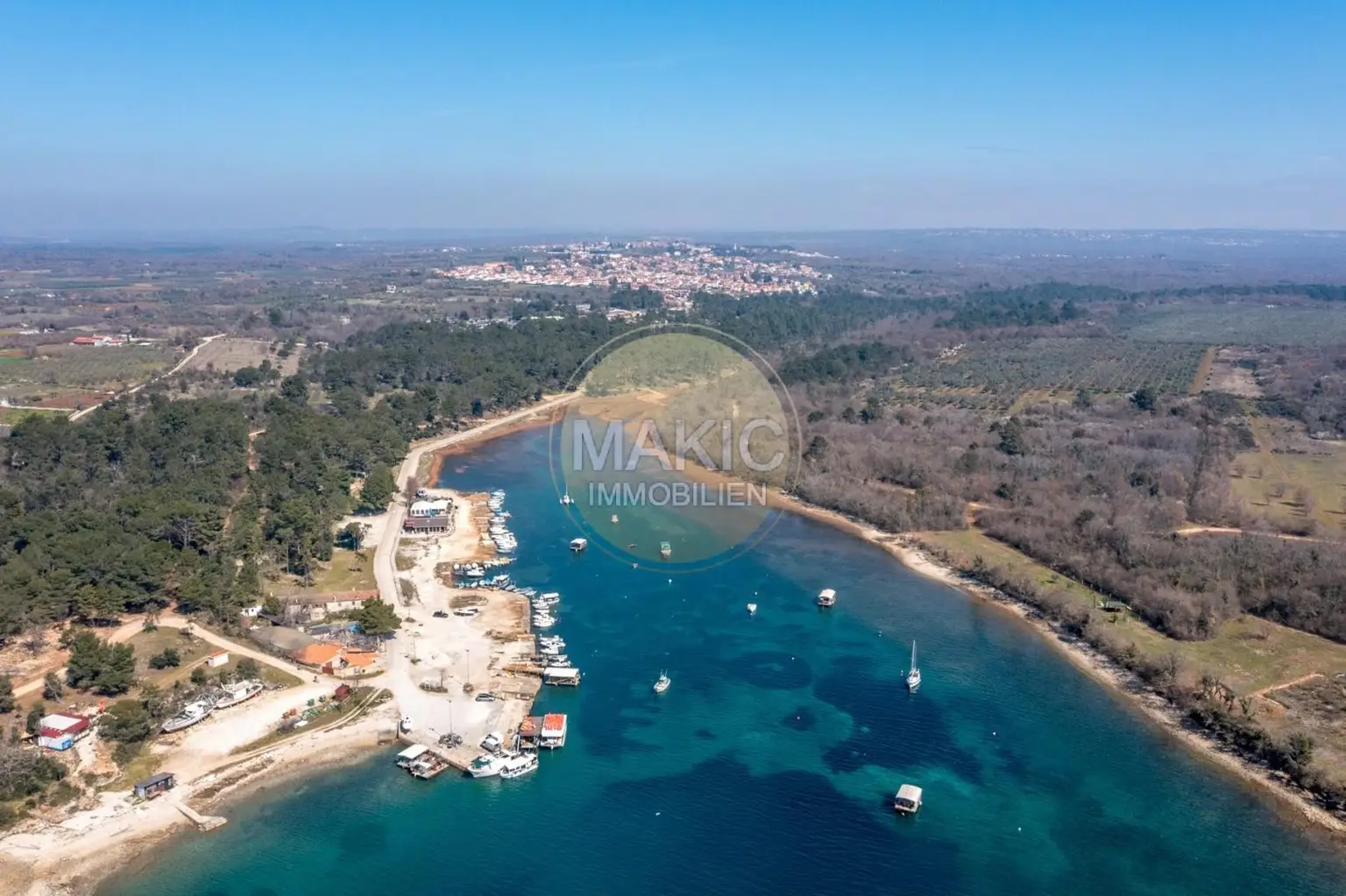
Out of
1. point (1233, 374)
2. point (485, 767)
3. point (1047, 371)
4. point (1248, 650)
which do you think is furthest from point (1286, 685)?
point (1233, 374)

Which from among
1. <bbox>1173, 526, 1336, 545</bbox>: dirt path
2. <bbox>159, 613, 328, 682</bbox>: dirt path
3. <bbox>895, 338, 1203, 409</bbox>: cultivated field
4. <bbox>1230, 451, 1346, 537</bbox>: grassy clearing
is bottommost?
<bbox>159, 613, 328, 682</bbox>: dirt path

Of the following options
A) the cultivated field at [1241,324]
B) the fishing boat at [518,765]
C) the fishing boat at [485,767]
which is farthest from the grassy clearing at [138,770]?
the cultivated field at [1241,324]

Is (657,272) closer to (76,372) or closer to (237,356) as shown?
(237,356)

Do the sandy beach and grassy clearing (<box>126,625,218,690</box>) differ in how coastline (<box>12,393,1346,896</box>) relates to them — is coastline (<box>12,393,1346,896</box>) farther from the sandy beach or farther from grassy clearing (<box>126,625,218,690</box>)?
grassy clearing (<box>126,625,218,690</box>)

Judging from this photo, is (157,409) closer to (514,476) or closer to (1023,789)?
(514,476)

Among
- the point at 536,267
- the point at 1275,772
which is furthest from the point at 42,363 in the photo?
the point at 536,267

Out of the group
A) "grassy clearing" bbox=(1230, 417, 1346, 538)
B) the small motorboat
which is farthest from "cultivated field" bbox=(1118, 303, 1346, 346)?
the small motorboat
